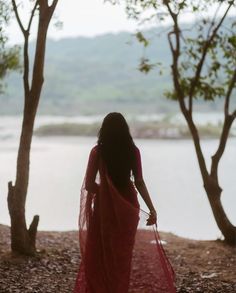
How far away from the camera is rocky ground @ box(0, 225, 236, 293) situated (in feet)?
15.4

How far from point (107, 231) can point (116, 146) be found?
0.60 m

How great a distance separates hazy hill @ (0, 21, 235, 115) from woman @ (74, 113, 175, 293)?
13.0 meters

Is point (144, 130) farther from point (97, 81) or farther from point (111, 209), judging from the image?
point (111, 209)

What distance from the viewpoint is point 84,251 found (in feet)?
12.2

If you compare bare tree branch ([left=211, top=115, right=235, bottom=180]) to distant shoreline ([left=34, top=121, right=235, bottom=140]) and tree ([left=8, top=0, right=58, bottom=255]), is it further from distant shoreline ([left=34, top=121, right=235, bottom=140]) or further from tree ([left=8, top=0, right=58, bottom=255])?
distant shoreline ([left=34, top=121, right=235, bottom=140])

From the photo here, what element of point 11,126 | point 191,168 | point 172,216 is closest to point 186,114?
point 172,216

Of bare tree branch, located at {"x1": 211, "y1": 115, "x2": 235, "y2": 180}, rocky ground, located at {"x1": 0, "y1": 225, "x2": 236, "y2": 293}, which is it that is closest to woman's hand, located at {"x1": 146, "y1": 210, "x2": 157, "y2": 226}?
rocky ground, located at {"x1": 0, "y1": 225, "x2": 236, "y2": 293}

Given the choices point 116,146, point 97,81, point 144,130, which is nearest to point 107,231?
point 116,146

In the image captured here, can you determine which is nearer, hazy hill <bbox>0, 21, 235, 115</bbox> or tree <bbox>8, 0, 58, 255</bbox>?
tree <bbox>8, 0, 58, 255</bbox>

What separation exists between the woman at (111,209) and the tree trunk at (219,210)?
3254mm

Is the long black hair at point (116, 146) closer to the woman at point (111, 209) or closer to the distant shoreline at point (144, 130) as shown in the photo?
the woman at point (111, 209)

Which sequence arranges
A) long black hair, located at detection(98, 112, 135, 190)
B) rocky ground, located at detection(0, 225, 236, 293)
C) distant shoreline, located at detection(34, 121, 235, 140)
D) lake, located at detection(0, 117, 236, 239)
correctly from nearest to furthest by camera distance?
long black hair, located at detection(98, 112, 135, 190) → rocky ground, located at detection(0, 225, 236, 293) → lake, located at detection(0, 117, 236, 239) → distant shoreline, located at detection(34, 121, 235, 140)

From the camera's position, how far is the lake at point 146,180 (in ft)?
33.1

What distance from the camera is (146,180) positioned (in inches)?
533
